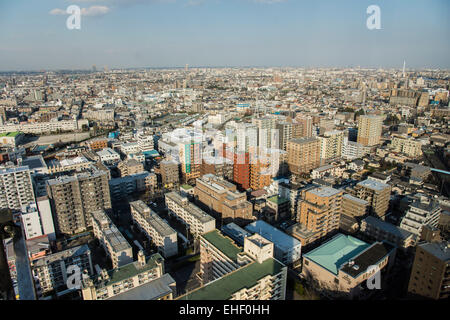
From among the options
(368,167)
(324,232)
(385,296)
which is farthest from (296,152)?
(385,296)

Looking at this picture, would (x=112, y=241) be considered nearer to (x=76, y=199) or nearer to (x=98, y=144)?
(x=76, y=199)

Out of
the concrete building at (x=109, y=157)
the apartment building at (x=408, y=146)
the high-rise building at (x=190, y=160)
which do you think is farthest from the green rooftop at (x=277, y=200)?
the apartment building at (x=408, y=146)

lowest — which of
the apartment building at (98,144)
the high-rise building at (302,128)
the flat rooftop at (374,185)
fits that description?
the flat rooftop at (374,185)

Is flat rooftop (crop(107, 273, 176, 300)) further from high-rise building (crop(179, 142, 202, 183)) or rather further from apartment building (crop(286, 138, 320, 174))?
apartment building (crop(286, 138, 320, 174))

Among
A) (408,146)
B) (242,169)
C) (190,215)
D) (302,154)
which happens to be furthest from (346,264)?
(408,146)

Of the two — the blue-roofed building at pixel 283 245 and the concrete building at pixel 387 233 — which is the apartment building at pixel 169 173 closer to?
the blue-roofed building at pixel 283 245

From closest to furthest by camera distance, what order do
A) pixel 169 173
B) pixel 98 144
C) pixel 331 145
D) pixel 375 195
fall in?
pixel 375 195
pixel 169 173
pixel 331 145
pixel 98 144
